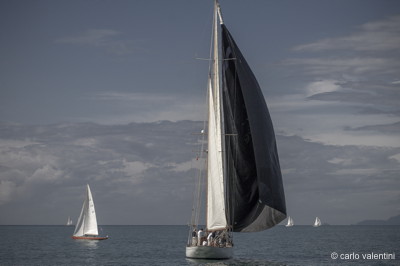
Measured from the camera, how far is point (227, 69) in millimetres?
43625

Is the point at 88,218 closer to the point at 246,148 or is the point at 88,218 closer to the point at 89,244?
the point at 89,244

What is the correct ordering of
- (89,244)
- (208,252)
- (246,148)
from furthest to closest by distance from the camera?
(89,244)
(246,148)
(208,252)

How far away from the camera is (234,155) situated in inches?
1702

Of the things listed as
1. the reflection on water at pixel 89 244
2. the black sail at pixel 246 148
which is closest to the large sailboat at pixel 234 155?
the black sail at pixel 246 148

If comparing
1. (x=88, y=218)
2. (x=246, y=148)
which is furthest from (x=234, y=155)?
(x=88, y=218)

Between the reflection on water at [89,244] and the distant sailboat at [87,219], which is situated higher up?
the distant sailboat at [87,219]

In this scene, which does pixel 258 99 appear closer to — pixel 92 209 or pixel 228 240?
pixel 228 240

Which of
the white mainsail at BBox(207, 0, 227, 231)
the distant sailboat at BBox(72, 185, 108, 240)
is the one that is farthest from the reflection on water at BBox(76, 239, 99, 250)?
the white mainsail at BBox(207, 0, 227, 231)

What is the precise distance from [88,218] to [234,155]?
164ft

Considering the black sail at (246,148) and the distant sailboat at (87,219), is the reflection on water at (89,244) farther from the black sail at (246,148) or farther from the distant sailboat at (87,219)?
the black sail at (246,148)

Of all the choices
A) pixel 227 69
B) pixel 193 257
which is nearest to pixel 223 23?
pixel 227 69

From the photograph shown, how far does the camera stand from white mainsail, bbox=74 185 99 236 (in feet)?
288

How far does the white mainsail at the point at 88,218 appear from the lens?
87750mm

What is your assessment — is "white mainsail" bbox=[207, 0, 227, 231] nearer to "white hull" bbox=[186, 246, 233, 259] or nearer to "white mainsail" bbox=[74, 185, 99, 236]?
"white hull" bbox=[186, 246, 233, 259]
